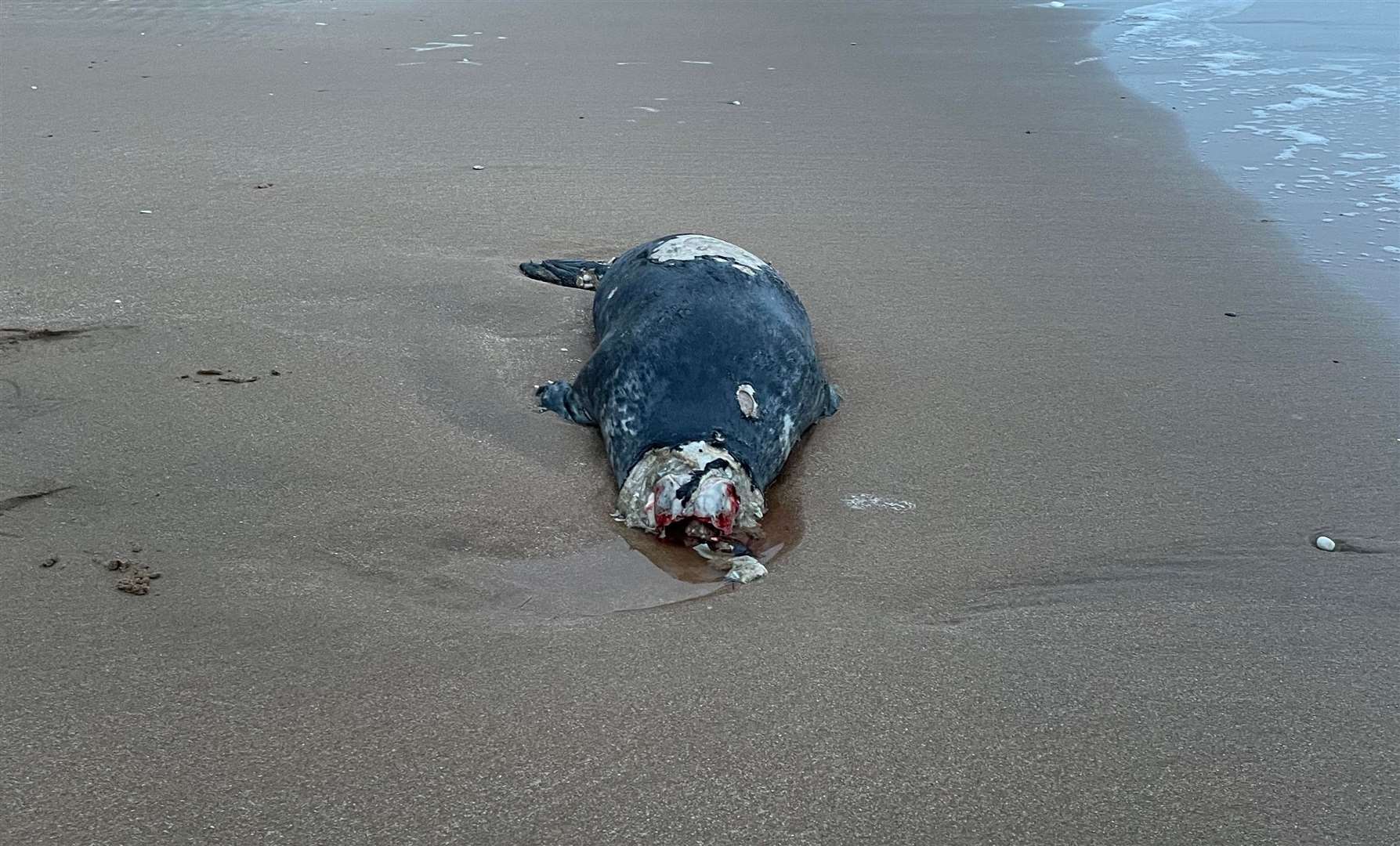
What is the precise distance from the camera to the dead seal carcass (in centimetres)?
309

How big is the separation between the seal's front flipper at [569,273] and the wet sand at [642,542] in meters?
0.11

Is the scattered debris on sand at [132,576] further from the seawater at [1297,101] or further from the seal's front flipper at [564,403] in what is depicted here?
the seawater at [1297,101]

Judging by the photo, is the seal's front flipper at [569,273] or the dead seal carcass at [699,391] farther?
the seal's front flipper at [569,273]

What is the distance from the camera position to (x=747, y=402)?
135 inches

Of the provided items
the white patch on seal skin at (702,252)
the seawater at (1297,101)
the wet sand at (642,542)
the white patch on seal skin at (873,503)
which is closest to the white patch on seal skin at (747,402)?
the wet sand at (642,542)

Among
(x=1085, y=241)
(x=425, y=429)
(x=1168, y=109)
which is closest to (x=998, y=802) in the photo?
(x=425, y=429)

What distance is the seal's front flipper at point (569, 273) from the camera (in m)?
4.65

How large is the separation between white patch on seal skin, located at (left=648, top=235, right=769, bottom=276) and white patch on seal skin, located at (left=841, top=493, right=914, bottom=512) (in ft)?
3.24

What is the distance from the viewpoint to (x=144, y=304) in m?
4.21

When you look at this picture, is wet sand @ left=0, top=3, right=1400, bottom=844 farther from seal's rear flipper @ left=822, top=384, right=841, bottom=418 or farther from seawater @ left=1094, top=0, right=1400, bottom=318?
seawater @ left=1094, top=0, right=1400, bottom=318

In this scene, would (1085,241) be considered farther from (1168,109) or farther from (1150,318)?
(1168,109)

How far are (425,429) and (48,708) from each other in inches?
55.8

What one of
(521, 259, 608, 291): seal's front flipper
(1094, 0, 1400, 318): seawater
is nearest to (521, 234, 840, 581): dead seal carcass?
(521, 259, 608, 291): seal's front flipper

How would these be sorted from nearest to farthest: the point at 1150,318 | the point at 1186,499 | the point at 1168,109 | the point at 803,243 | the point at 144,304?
the point at 1186,499
the point at 144,304
the point at 1150,318
the point at 803,243
the point at 1168,109
